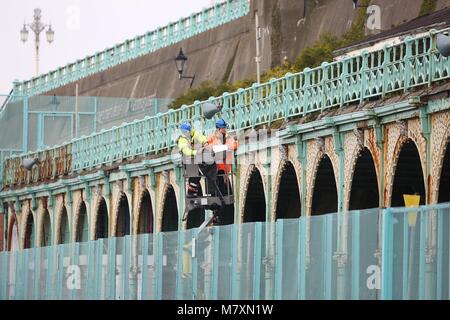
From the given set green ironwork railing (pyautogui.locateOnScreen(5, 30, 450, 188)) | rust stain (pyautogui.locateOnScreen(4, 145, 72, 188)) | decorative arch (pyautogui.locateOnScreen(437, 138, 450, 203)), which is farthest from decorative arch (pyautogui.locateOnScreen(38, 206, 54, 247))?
decorative arch (pyautogui.locateOnScreen(437, 138, 450, 203))

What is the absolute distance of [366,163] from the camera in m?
37.9

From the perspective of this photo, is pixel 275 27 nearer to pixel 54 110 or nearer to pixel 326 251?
pixel 54 110

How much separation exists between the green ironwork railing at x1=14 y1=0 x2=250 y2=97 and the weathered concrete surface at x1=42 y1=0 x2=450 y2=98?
→ 12.8 inches

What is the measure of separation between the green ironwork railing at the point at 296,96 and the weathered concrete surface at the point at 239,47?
7332mm

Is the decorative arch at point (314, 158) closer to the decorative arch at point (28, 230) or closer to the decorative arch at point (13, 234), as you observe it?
the decorative arch at point (28, 230)

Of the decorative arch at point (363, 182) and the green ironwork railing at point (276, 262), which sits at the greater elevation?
the decorative arch at point (363, 182)

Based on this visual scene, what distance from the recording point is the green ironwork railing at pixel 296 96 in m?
32.5

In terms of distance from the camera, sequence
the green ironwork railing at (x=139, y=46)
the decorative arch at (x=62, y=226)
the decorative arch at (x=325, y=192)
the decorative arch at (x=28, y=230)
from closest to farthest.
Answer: the decorative arch at (x=325, y=192), the decorative arch at (x=62, y=226), the decorative arch at (x=28, y=230), the green ironwork railing at (x=139, y=46)

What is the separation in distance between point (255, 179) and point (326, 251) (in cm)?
1885

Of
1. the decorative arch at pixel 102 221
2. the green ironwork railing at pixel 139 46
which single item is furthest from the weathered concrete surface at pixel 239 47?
the decorative arch at pixel 102 221

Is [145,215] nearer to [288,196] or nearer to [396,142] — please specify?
[288,196]

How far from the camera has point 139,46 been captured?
255 feet

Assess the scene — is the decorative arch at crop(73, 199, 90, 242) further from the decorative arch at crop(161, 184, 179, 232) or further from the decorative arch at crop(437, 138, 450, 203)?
the decorative arch at crop(437, 138, 450, 203)
